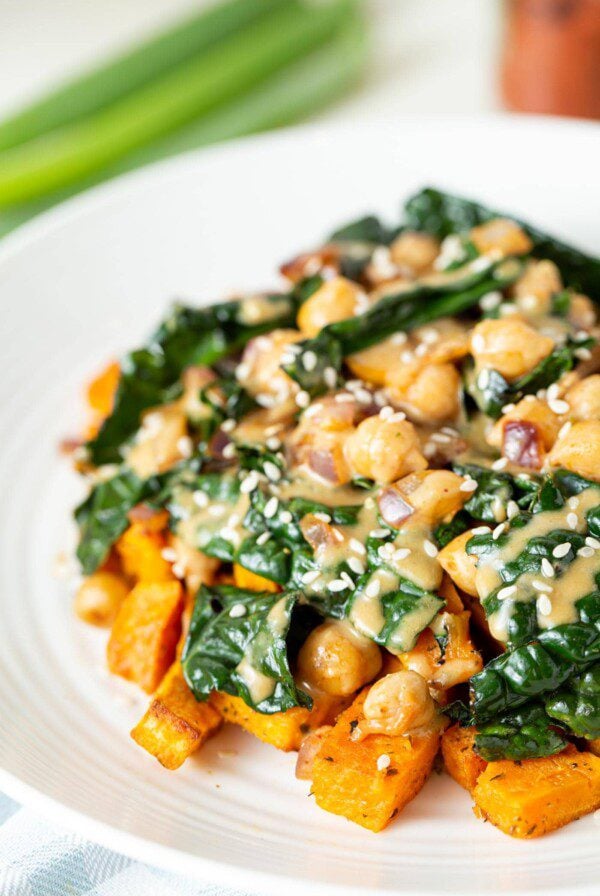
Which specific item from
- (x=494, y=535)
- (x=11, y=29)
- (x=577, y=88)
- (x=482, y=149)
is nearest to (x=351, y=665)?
(x=494, y=535)

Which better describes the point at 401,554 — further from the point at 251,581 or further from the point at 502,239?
the point at 502,239

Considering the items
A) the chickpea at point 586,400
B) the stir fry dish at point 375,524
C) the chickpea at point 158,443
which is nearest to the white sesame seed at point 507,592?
the stir fry dish at point 375,524

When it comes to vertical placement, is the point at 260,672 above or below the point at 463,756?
above

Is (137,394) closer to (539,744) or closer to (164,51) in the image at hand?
(539,744)

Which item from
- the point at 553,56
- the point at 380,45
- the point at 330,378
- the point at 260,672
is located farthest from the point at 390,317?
the point at 380,45

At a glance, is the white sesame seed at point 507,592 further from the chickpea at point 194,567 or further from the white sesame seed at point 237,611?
the chickpea at point 194,567

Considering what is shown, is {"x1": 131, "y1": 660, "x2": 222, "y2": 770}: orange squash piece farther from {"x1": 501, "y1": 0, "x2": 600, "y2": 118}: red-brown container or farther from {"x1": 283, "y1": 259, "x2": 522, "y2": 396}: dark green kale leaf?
{"x1": 501, "y1": 0, "x2": 600, "y2": 118}: red-brown container
